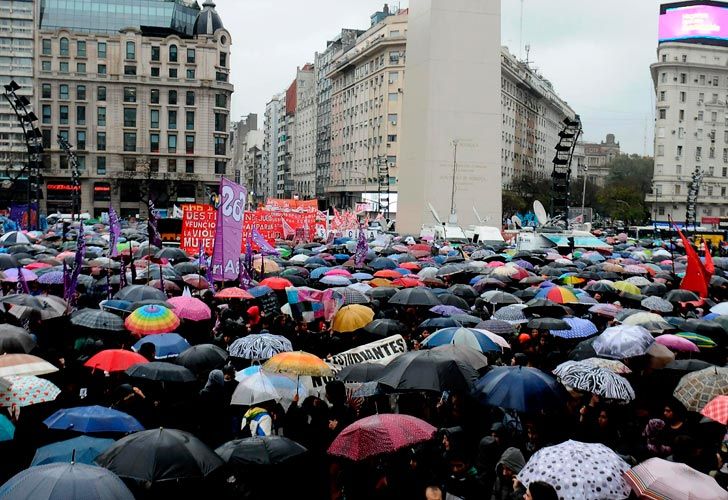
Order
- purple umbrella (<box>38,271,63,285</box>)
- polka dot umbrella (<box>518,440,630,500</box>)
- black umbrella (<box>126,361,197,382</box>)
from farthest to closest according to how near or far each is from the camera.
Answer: purple umbrella (<box>38,271,63,285</box>) < black umbrella (<box>126,361,197,382</box>) < polka dot umbrella (<box>518,440,630,500</box>)

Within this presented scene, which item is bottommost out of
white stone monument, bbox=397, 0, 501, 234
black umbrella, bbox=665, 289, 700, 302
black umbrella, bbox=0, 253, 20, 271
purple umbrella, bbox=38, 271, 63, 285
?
black umbrella, bbox=665, 289, 700, 302

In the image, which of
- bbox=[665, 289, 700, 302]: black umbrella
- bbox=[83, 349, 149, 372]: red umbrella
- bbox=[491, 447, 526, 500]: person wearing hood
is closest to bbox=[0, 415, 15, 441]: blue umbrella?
bbox=[83, 349, 149, 372]: red umbrella

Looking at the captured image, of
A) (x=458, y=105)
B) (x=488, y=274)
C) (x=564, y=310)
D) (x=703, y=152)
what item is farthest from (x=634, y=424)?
(x=703, y=152)

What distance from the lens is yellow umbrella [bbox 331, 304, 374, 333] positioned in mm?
11781

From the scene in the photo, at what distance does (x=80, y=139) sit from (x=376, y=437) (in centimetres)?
7891

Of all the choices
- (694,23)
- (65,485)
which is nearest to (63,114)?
(694,23)

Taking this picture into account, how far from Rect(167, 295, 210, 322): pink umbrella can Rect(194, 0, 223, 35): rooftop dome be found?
252 ft

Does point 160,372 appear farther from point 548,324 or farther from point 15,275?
point 15,275

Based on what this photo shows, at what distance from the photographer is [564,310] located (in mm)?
12992

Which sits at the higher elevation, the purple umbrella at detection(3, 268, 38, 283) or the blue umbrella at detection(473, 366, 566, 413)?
the purple umbrella at detection(3, 268, 38, 283)

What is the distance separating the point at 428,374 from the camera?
778 centimetres

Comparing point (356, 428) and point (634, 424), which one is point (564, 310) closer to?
point (634, 424)

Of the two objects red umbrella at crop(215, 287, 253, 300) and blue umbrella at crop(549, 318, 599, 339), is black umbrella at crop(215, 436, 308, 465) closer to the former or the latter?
blue umbrella at crop(549, 318, 599, 339)

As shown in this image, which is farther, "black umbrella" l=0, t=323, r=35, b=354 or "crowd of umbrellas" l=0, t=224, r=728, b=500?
"black umbrella" l=0, t=323, r=35, b=354
